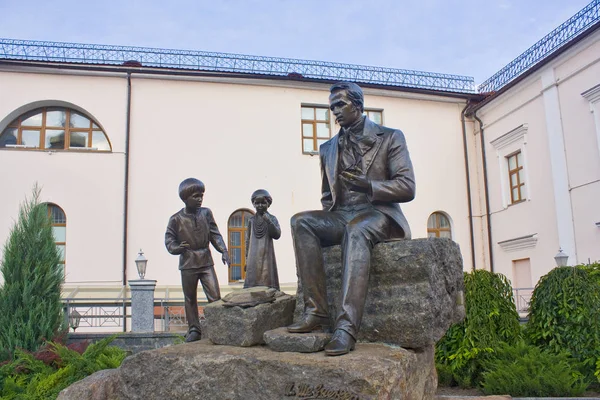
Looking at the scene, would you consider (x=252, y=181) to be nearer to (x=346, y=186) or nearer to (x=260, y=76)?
(x=260, y=76)

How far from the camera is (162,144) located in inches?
668

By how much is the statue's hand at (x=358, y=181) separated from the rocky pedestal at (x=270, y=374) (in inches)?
41.1

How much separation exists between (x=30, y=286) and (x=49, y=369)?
7.99ft

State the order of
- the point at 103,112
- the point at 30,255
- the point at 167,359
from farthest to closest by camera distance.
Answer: the point at 103,112, the point at 30,255, the point at 167,359

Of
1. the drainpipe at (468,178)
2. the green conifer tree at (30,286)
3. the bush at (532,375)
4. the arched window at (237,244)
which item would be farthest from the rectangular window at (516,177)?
the green conifer tree at (30,286)

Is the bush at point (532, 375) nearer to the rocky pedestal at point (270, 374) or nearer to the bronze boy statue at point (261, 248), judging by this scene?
the rocky pedestal at point (270, 374)

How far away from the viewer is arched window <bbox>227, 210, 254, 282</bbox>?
16.9m

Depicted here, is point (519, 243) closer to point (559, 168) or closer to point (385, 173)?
point (559, 168)

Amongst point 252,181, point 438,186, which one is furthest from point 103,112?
point 438,186

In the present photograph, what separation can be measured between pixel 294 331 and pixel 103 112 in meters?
14.7

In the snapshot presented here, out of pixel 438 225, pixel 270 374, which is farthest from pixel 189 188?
pixel 438 225

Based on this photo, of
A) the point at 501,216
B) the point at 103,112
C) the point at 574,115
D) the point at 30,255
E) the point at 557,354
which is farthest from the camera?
the point at 501,216

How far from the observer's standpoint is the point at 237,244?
17.0 meters
